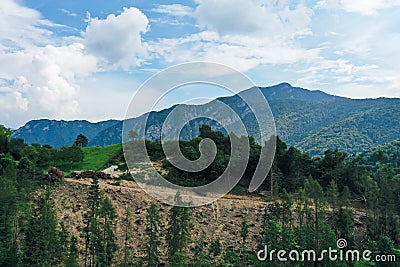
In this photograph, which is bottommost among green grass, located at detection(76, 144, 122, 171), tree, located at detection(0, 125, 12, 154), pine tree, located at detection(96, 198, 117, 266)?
pine tree, located at detection(96, 198, 117, 266)

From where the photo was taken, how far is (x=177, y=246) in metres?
24.5

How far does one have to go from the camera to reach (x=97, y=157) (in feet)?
193

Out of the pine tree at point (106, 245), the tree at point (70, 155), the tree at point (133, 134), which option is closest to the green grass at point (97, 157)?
the tree at point (70, 155)

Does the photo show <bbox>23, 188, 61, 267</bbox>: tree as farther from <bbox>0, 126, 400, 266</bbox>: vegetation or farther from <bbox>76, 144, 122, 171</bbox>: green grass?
<bbox>76, 144, 122, 171</bbox>: green grass

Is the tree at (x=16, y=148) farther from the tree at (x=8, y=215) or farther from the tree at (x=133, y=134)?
the tree at (x=8, y=215)

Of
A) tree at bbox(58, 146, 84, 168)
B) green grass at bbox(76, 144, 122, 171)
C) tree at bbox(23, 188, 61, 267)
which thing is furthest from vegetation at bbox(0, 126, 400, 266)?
green grass at bbox(76, 144, 122, 171)

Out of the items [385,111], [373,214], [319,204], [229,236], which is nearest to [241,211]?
[229,236]

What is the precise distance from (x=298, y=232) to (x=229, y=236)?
7.30 meters

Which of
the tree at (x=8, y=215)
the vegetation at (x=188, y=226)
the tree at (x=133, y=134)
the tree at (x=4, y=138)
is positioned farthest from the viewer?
the tree at (x=4, y=138)

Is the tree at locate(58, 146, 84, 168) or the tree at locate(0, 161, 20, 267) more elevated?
the tree at locate(58, 146, 84, 168)

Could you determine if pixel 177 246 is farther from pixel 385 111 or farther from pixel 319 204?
pixel 385 111

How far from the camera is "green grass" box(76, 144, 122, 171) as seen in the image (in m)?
52.2

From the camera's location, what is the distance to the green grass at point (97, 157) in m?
52.2

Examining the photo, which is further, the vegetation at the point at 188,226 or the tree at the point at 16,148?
the tree at the point at 16,148
